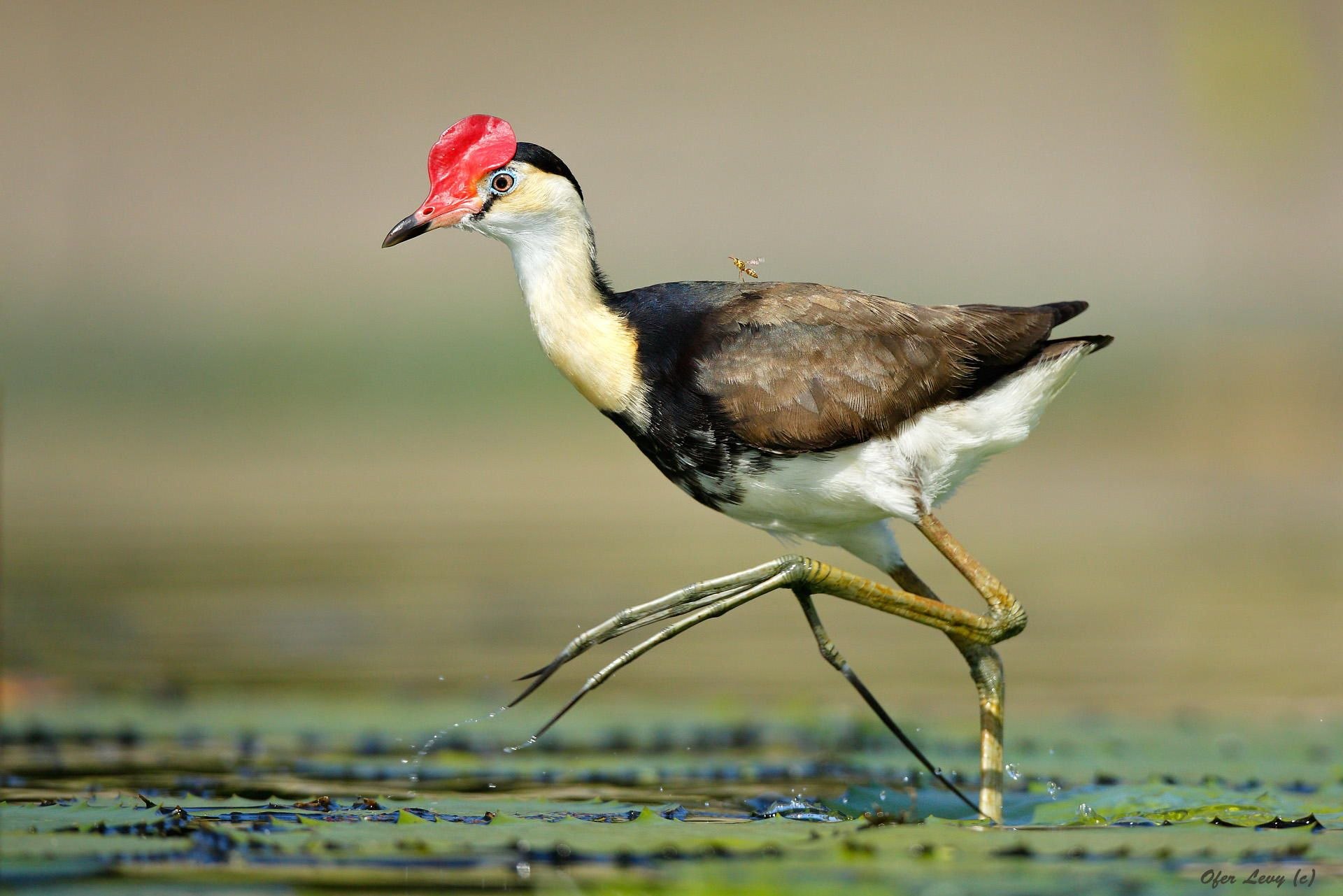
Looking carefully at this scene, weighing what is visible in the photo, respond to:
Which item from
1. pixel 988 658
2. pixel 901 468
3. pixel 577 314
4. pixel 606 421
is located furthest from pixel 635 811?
pixel 606 421

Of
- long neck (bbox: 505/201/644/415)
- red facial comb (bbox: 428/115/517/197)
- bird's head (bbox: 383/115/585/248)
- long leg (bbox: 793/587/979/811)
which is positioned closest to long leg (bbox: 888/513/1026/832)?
long leg (bbox: 793/587/979/811)

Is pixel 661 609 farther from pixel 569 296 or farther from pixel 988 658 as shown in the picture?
pixel 988 658

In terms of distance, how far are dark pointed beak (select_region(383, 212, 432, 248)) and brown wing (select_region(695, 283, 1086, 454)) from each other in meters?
1.05

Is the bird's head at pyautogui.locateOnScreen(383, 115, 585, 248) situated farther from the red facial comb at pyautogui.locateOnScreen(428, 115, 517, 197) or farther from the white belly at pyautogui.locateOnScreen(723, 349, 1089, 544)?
the white belly at pyautogui.locateOnScreen(723, 349, 1089, 544)

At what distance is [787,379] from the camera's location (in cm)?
639

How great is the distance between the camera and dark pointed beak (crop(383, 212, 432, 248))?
21.0ft

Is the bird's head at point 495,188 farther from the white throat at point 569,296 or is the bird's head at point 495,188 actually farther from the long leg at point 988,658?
the long leg at point 988,658

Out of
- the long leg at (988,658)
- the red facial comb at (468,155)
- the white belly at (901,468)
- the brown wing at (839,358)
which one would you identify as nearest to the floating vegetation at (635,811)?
the long leg at (988,658)

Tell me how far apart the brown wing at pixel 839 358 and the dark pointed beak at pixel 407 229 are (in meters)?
1.05

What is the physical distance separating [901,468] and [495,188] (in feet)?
5.75

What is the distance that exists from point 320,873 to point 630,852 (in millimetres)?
896

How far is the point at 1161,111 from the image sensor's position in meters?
36.4

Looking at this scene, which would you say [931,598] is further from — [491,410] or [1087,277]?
[1087,277]

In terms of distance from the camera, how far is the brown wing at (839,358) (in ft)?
20.8
